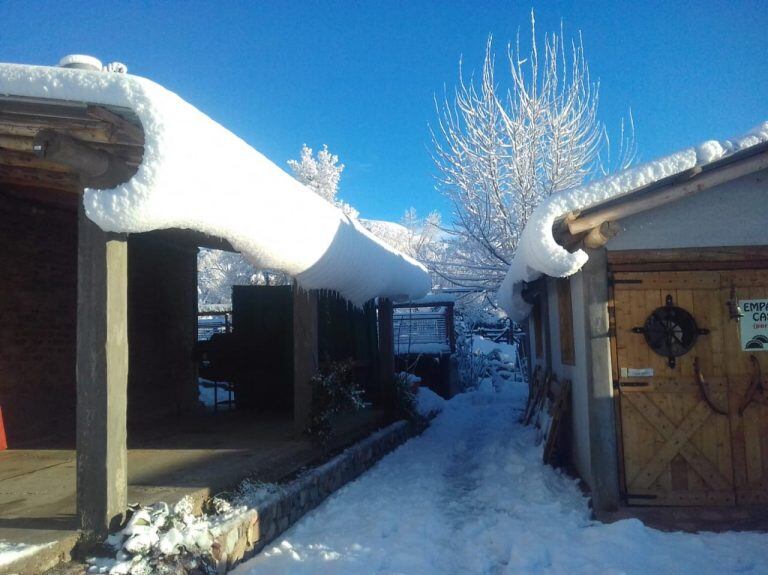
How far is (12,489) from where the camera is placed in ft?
16.3

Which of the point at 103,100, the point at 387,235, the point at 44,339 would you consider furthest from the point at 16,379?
the point at 387,235

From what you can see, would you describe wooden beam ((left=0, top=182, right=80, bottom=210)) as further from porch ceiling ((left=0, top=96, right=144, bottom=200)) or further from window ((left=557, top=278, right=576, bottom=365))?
window ((left=557, top=278, right=576, bottom=365))

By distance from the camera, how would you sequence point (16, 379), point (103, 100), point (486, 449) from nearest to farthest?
1. point (103, 100)
2. point (16, 379)
3. point (486, 449)

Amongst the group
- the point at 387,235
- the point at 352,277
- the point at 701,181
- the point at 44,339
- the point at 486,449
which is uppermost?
the point at 387,235

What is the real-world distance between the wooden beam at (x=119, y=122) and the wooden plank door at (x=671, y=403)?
4.26 meters

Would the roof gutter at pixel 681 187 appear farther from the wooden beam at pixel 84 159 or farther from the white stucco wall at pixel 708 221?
the wooden beam at pixel 84 159

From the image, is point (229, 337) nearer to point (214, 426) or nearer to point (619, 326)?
point (214, 426)

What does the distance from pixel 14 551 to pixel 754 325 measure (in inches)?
237

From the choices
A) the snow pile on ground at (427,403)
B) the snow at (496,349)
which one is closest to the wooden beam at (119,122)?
the snow pile on ground at (427,403)

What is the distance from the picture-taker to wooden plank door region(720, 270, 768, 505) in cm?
545

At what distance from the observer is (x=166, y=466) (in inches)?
223

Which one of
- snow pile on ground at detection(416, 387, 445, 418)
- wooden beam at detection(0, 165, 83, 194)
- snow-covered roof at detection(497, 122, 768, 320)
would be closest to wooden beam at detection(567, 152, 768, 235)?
snow-covered roof at detection(497, 122, 768, 320)

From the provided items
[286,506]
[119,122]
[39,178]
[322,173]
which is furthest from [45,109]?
[322,173]

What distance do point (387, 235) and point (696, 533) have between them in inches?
1375
